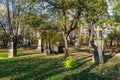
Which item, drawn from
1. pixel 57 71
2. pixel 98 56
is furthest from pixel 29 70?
pixel 98 56

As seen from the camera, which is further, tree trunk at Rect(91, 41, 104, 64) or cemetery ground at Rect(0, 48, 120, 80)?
tree trunk at Rect(91, 41, 104, 64)

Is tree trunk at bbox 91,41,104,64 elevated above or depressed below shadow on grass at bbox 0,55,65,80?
above

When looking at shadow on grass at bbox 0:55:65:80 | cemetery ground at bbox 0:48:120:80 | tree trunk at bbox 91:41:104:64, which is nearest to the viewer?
cemetery ground at bbox 0:48:120:80

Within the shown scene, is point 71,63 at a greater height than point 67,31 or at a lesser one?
lesser

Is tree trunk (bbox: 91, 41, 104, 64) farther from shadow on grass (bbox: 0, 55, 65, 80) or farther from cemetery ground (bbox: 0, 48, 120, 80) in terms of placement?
shadow on grass (bbox: 0, 55, 65, 80)

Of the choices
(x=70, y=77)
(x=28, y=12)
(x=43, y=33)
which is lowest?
(x=70, y=77)

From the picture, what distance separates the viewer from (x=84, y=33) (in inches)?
2276

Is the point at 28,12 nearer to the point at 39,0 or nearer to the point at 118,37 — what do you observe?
the point at 39,0

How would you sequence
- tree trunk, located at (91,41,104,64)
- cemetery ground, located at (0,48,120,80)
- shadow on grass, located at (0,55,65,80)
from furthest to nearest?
1. tree trunk, located at (91,41,104,64)
2. shadow on grass, located at (0,55,65,80)
3. cemetery ground, located at (0,48,120,80)

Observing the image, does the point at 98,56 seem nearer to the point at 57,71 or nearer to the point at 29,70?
the point at 57,71

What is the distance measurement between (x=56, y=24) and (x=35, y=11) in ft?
7.86

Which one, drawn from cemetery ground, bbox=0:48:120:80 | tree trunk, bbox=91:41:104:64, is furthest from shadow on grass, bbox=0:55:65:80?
tree trunk, bbox=91:41:104:64

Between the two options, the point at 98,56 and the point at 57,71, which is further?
the point at 98,56

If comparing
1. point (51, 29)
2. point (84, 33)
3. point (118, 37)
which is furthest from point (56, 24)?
point (84, 33)
